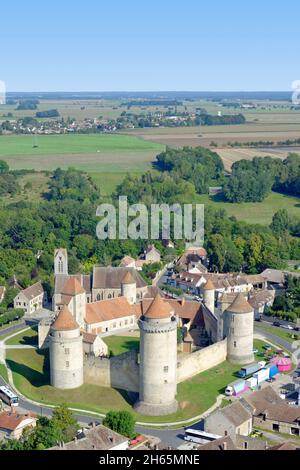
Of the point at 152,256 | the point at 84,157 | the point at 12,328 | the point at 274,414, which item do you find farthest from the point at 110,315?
the point at 84,157

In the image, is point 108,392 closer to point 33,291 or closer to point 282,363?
point 282,363

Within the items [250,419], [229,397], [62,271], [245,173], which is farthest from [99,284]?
[245,173]

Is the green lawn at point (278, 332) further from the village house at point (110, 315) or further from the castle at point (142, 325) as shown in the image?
the village house at point (110, 315)

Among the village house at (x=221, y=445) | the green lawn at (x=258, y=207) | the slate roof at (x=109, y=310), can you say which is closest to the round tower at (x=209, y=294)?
the slate roof at (x=109, y=310)

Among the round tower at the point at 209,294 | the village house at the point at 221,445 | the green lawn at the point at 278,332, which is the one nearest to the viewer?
the village house at the point at 221,445

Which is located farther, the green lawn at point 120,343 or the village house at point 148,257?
the village house at point 148,257

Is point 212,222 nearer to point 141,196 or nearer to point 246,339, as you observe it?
point 141,196

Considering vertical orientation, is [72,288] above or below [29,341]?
above

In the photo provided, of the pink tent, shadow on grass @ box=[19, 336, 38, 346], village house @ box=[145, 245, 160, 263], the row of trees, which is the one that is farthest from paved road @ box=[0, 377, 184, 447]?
the row of trees
